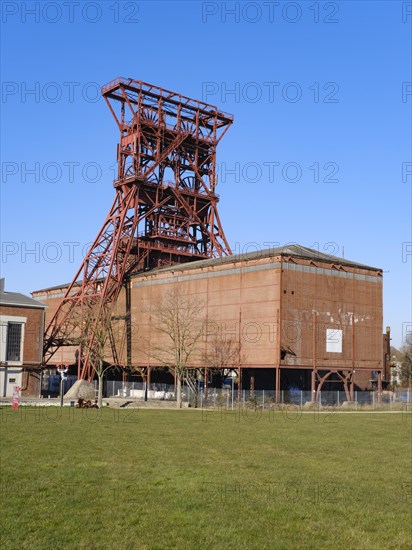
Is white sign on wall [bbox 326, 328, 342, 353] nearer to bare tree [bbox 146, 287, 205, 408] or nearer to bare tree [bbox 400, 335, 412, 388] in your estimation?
bare tree [bbox 146, 287, 205, 408]

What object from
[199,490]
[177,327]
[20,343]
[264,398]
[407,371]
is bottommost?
[199,490]

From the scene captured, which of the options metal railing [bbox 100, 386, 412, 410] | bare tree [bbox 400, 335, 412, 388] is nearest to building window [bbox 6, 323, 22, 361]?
metal railing [bbox 100, 386, 412, 410]

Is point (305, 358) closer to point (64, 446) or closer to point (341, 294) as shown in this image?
point (341, 294)

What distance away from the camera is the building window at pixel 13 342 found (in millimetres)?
63700

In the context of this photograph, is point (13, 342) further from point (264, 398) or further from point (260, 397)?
point (264, 398)

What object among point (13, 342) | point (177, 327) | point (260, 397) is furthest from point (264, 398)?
point (13, 342)

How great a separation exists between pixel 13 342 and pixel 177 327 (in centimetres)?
1569

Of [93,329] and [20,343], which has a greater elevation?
[93,329]

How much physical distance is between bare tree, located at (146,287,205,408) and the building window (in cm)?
1290

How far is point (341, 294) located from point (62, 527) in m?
51.5

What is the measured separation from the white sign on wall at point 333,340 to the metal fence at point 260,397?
152 inches

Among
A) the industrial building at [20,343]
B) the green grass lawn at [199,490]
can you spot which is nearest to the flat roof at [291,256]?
the industrial building at [20,343]

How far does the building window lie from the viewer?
6370cm

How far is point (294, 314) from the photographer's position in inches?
2320
